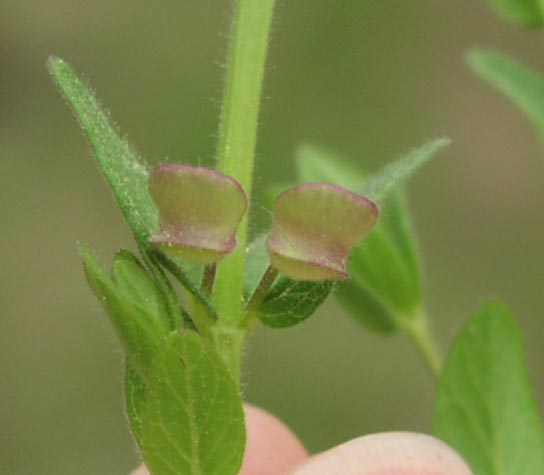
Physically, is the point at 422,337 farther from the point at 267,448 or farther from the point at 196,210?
the point at 196,210

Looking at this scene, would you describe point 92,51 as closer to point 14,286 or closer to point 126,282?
point 14,286

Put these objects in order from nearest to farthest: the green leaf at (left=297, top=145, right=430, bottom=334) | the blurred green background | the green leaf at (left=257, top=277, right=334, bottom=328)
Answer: the green leaf at (left=257, top=277, right=334, bottom=328) → the green leaf at (left=297, top=145, right=430, bottom=334) → the blurred green background

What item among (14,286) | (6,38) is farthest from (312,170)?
(6,38)

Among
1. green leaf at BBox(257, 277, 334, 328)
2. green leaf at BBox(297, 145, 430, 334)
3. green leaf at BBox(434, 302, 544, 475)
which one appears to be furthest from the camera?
green leaf at BBox(297, 145, 430, 334)

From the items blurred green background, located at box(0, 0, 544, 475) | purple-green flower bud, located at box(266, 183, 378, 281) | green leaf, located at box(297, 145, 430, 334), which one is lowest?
purple-green flower bud, located at box(266, 183, 378, 281)

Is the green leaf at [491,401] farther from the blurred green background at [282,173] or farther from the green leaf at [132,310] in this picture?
the blurred green background at [282,173]

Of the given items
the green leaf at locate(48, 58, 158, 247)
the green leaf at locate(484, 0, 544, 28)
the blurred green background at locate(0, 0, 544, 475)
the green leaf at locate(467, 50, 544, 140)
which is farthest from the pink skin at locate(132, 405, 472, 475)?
the blurred green background at locate(0, 0, 544, 475)

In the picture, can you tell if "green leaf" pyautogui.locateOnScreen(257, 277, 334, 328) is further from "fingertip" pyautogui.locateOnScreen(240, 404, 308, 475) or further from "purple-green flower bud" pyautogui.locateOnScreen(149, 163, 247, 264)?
"fingertip" pyautogui.locateOnScreen(240, 404, 308, 475)
